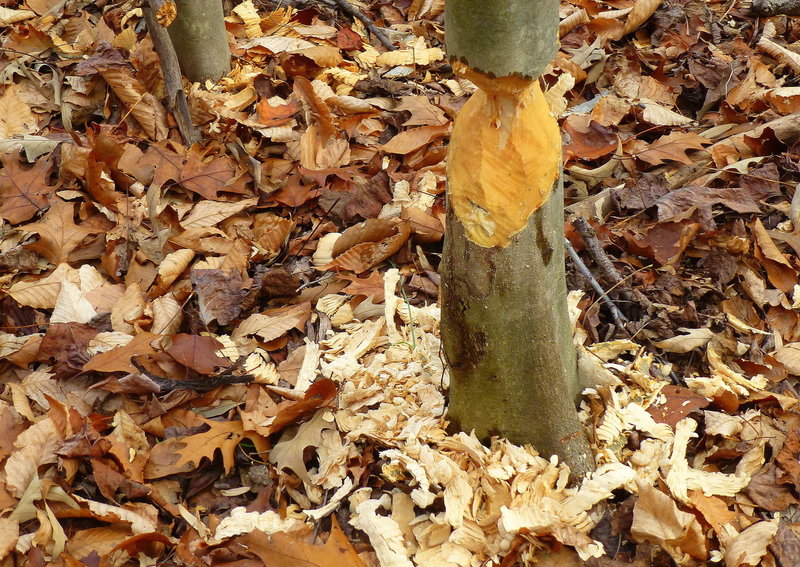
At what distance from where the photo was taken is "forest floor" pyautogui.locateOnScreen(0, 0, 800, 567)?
1.90 metres

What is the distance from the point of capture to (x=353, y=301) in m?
2.54

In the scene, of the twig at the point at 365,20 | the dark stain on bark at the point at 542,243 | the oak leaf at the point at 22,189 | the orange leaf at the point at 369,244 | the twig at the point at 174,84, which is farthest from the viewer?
the twig at the point at 365,20

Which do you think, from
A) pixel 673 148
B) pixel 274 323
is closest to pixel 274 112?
pixel 274 323

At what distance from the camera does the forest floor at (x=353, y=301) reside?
1.90 meters

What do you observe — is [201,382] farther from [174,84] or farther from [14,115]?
[14,115]

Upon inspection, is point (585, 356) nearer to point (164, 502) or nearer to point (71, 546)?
point (164, 502)

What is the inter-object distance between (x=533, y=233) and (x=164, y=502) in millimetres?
1326

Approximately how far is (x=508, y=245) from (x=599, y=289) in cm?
94

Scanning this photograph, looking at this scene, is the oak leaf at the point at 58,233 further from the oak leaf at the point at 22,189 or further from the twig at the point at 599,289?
the twig at the point at 599,289

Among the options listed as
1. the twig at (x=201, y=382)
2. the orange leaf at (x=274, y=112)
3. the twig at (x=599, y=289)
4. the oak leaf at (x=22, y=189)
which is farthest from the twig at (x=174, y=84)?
the twig at (x=599, y=289)

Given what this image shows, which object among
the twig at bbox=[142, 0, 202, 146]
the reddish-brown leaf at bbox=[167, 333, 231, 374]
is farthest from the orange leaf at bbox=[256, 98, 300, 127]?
the reddish-brown leaf at bbox=[167, 333, 231, 374]

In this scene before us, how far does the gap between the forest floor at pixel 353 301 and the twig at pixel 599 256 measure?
0.05ft

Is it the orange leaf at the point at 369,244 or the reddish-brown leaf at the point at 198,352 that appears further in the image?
the orange leaf at the point at 369,244

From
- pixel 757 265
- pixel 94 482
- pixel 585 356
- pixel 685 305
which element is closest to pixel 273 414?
pixel 94 482
